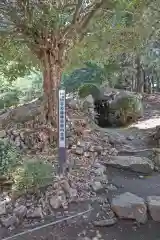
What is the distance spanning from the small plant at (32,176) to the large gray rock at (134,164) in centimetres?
141

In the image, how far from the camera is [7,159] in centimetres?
444

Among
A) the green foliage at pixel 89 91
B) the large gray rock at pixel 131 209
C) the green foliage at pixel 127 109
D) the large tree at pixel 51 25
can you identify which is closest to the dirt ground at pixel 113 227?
the large gray rock at pixel 131 209

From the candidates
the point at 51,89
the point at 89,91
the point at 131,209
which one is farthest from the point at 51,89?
the point at 89,91

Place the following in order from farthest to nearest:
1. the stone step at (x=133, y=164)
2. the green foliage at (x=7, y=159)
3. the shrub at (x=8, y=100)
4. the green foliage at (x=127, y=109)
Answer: the shrub at (x=8, y=100) < the green foliage at (x=127, y=109) < the stone step at (x=133, y=164) < the green foliage at (x=7, y=159)

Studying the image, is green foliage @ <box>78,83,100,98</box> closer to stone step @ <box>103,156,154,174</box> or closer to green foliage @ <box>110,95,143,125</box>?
green foliage @ <box>110,95,143,125</box>

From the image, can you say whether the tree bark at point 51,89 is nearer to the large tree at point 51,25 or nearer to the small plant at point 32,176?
the large tree at point 51,25

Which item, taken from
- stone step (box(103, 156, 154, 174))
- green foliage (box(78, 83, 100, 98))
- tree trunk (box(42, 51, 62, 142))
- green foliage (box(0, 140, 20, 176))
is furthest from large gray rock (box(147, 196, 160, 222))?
green foliage (box(78, 83, 100, 98))

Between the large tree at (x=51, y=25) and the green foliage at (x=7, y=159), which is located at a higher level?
the large tree at (x=51, y=25)

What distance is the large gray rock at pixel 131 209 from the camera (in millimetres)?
3637

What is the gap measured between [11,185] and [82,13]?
3.42 metres

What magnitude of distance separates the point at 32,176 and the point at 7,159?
77 cm

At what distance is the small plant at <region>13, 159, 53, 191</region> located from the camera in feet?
12.6

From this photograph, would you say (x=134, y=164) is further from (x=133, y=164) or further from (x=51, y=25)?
(x=51, y=25)

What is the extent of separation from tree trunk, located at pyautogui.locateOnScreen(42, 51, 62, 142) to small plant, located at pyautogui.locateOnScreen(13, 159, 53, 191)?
1682 millimetres
